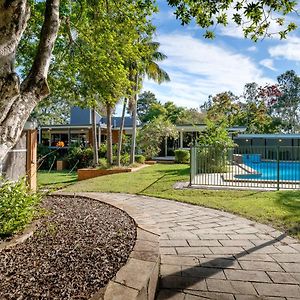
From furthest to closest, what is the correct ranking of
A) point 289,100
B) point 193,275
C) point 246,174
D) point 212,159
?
point 289,100 → point 246,174 → point 212,159 → point 193,275

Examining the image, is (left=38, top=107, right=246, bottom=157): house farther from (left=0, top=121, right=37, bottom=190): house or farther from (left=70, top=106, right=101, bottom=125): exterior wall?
(left=0, top=121, right=37, bottom=190): house

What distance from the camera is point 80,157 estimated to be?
19.5 m

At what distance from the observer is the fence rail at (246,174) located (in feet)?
32.8

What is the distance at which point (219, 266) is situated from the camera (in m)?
3.57

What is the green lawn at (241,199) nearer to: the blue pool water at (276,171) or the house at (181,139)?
the blue pool water at (276,171)

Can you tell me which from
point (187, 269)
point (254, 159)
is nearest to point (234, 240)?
point (187, 269)

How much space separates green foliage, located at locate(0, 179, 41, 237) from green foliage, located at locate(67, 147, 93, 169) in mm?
14838

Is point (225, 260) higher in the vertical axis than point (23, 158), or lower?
lower

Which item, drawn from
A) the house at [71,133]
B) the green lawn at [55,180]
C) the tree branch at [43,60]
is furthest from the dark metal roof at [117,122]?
the tree branch at [43,60]

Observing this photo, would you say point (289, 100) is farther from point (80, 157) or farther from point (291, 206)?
point (291, 206)

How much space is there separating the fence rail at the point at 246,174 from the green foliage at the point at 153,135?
1033 cm

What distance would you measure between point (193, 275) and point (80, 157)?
669 inches

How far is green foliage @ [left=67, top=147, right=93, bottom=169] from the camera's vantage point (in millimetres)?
19141

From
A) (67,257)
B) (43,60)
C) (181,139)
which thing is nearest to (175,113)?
(181,139)
